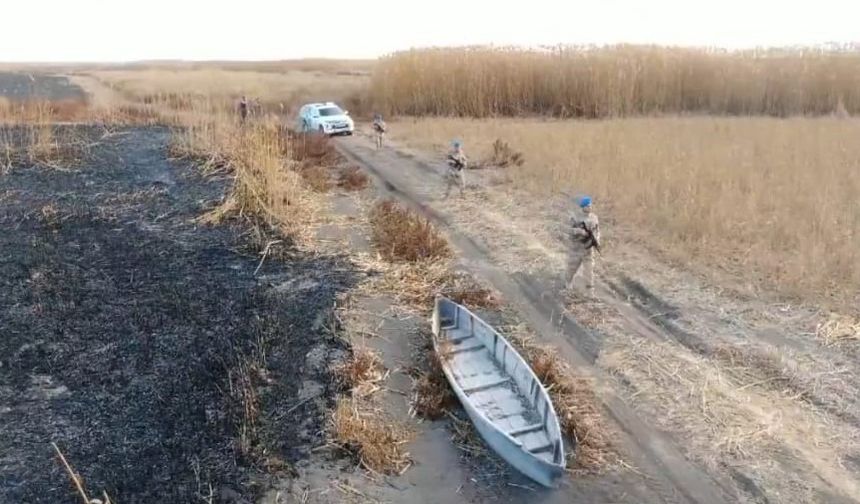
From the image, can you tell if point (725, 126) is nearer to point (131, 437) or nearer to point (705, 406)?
point (705, 406)

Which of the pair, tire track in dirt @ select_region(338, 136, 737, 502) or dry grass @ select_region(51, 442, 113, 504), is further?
tire track in dirt @ select_region(338, 136, 737, 502)

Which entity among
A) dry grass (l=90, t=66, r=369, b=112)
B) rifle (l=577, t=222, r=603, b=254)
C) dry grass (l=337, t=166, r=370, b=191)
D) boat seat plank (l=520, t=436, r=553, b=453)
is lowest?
boat seat plank (l=520, t=436, r=553, b=453)

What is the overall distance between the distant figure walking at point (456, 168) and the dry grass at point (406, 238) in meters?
1.51

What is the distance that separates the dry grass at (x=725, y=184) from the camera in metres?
9.60

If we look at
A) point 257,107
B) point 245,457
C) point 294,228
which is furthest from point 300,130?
point 245,457

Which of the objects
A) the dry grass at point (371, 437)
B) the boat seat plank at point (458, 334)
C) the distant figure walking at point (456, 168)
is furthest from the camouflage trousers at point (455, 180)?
the dry grass at point (371, 437)

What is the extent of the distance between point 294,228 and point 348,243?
1.06 meters

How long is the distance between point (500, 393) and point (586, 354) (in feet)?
4.11

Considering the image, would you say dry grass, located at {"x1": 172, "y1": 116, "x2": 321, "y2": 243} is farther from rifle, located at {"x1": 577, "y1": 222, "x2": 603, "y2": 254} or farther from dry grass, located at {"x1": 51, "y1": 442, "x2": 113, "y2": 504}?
dry grass, located at {"x1": 51, "y1": 442, "x2": 113, "y2": 504}

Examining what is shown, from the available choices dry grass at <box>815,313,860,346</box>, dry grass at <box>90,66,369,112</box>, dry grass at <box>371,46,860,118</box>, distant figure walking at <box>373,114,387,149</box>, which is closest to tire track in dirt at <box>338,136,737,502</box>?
dry grass at <box>815,313,860,346</box>

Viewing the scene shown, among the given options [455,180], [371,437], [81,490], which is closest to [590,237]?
[371,437]

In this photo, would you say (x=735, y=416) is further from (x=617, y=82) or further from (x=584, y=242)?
(x=617, y=82)

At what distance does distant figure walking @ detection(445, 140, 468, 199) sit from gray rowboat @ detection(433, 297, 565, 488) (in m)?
5.73

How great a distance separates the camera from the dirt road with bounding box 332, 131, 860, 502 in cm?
555
